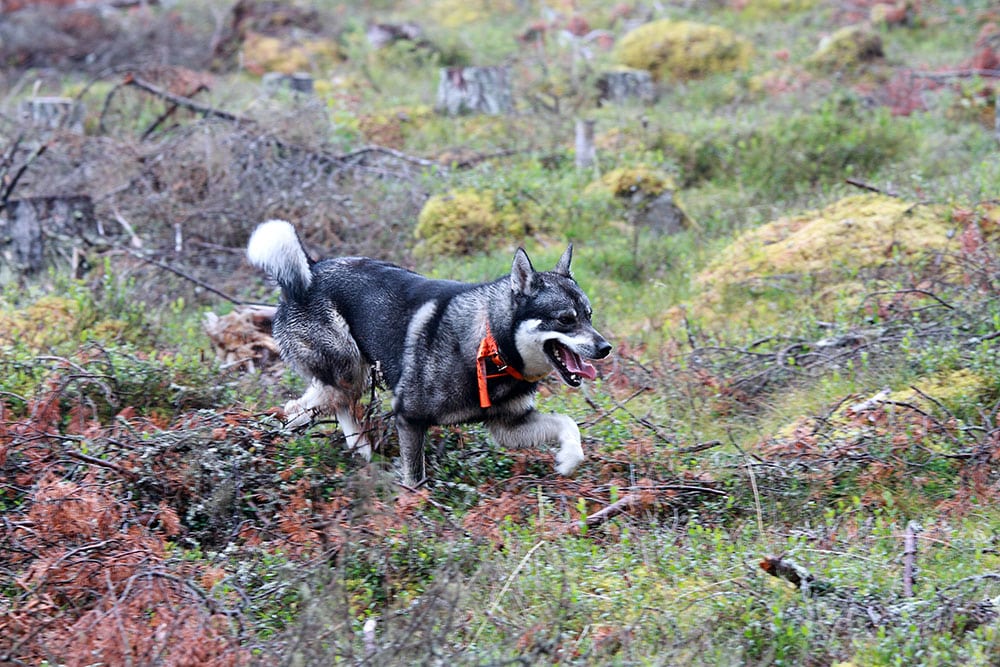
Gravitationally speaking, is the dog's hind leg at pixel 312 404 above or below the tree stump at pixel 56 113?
below

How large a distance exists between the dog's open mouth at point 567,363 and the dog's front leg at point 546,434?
0.31 meters

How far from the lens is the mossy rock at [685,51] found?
17.1 metres

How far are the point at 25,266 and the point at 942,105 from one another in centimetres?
1096

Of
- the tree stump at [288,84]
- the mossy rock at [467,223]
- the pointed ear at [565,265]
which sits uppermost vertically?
the pointed ear at [565,265]

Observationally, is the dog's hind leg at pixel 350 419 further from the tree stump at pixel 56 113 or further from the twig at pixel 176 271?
the tree stump at pixel 56 113

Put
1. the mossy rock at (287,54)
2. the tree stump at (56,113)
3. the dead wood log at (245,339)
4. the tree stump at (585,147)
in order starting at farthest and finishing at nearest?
the mossy rock at (287,54), the tree stump at (56,113), the tree stump at (585,147), the dead wood log at (245,339)

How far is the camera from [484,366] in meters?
5.73

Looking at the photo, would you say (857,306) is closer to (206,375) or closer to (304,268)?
(304,268)

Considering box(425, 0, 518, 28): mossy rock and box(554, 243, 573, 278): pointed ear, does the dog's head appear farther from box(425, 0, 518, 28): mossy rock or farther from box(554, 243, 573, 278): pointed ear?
box(425, 0, 518, 28): mossy rock

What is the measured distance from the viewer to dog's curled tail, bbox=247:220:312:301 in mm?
6387

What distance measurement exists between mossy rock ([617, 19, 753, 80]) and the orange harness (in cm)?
1239

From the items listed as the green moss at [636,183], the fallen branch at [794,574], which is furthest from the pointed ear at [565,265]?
the green moss at [636,183]

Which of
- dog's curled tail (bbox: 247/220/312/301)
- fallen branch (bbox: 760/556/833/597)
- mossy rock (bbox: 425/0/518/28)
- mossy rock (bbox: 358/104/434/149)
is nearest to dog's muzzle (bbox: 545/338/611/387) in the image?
fallen branch (bbox: 760/556/833/597)

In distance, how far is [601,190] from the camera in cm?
1095
